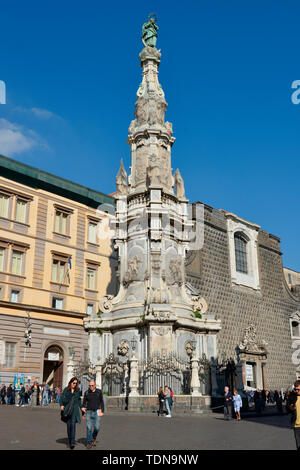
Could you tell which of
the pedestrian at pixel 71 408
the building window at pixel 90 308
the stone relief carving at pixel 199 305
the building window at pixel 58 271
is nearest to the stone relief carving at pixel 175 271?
the stone relief carving at pixel 199 305

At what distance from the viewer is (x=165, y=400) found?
665 inches

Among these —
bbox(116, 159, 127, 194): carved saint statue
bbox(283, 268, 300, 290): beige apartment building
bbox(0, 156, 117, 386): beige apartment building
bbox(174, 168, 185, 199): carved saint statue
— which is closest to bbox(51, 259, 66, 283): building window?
bbox(0, 156, 117, 386): beige apartment building

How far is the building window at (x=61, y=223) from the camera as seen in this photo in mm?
35625

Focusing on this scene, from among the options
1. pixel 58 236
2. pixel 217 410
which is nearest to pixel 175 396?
pixel 217 410

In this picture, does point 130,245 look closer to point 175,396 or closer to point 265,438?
point 175,396

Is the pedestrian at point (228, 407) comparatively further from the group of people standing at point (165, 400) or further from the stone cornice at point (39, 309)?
the stone cornice at point (39, 309)

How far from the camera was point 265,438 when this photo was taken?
35.7ft

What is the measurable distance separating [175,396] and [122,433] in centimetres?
798

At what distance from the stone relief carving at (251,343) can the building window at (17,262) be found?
73.1 ft

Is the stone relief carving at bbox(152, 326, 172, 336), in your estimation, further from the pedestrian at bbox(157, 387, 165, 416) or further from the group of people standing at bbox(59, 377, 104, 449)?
the group of people standing at bbox(59, 377, 104, 449)

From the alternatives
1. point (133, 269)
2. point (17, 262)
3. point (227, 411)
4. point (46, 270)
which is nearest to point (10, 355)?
point (17, 262)

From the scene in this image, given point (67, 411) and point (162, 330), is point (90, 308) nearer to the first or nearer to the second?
point (162, 330)

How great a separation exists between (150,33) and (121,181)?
10.2 m
